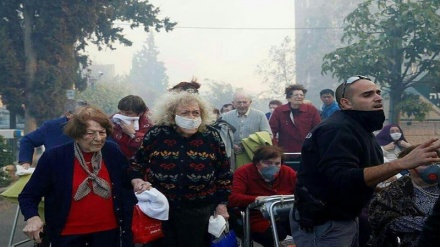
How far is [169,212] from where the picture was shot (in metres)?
4.46

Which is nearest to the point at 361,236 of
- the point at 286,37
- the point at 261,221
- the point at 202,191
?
the point at 261,221

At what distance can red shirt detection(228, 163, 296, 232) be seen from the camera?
5680mm

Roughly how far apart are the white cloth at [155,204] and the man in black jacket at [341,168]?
37.4 inches

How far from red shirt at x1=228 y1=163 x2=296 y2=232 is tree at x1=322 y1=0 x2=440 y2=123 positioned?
1014 cm

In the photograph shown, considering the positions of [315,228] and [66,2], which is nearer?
[315,228]

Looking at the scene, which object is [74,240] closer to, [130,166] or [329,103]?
[130,166]

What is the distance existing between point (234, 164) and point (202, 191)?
10.0ft

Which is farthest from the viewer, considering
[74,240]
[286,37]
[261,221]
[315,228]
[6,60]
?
[286,37]

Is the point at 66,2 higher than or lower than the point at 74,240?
higher

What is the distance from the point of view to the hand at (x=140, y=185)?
4.37 m

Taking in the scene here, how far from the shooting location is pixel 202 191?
4.51m

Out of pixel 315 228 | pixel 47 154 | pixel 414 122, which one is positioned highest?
pixel 47 154

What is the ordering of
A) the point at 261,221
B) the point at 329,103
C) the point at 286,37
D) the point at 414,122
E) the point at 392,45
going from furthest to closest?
the point at 286,37 < the point at 414,122 < the point at 392,45 < the point at 329,103 < the point at 261,221

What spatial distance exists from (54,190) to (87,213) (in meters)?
0.28
